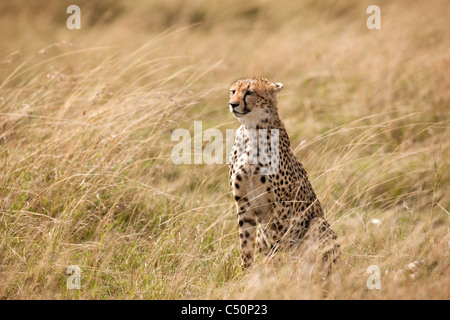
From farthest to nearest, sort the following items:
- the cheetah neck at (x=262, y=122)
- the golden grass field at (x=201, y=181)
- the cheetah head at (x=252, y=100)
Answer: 1. the cheetah neck at (x=262, y=122)
2. the cheetah head at (x=252, y=100)
3. the golden grass field at (x=201, y=181)

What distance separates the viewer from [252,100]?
3.38 m

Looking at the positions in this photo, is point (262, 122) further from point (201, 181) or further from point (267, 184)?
point (201, 181)

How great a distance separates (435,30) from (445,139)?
2828 mm

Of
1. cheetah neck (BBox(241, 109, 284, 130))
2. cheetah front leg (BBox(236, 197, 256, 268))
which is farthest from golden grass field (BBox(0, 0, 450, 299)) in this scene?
cheetah neck (BBox(241, 109, 284, 130))

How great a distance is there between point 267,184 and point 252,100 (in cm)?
49

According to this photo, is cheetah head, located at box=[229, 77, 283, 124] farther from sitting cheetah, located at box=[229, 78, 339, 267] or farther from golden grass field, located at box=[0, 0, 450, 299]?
golden grass field, located at box=[0, 0, 450, 299]

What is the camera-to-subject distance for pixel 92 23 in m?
9.30

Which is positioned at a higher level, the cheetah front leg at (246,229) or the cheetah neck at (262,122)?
the cheetah neck at (262,122)

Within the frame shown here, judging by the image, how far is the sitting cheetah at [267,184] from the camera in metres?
3.41

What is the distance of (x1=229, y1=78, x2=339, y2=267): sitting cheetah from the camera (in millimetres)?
3412

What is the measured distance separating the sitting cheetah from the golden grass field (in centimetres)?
14

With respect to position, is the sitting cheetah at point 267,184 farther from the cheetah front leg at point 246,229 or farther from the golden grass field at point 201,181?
the golden grass field at point 201,181

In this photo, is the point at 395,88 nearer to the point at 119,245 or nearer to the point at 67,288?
the point at 119,245

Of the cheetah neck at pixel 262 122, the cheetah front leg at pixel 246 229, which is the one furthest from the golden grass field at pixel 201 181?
the cheetah neck at pixel 262 122
